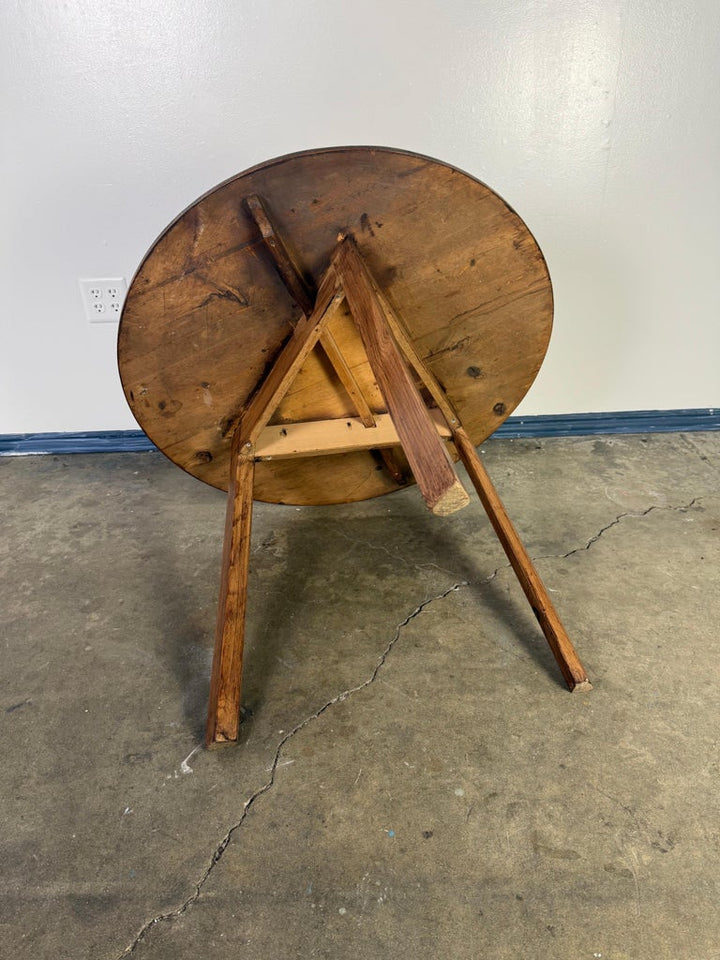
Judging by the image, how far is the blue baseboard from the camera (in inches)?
102

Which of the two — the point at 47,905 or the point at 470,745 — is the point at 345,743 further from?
the point at 47,905

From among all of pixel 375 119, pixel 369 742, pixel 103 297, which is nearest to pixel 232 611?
pixel 369 742

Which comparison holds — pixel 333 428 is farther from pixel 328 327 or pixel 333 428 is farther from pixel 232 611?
pixel 232 611

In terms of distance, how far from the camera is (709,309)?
2.42m

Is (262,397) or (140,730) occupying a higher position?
(262,397)

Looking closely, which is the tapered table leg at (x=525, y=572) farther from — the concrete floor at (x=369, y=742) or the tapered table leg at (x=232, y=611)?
the tapered table leg at (x=232, y=611)

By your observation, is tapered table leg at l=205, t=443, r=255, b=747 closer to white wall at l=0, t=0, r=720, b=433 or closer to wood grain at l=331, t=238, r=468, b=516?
wood grain at l=331, t=238, r=468, b=516

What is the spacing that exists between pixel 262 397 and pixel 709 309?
170cm

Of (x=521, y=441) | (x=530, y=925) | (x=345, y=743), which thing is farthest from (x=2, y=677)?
(x=521, y=441)

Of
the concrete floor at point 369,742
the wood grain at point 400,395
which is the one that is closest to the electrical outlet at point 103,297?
the concrete floor at point 369,742

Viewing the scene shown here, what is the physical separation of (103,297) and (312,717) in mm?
1574

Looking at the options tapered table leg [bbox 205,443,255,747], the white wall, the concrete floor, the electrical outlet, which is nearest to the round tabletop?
tapered table leg [bbox 205,443,255,747]

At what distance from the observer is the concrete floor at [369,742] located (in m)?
1.10

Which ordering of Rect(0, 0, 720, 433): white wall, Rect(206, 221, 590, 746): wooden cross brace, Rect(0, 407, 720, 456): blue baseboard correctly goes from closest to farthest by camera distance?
Rect(206, 221, 590, 746): wooden cross brace < Rect(0, 0, 720, 433): white wall < Rect(0, 407, 720, 456): blue baseboard
